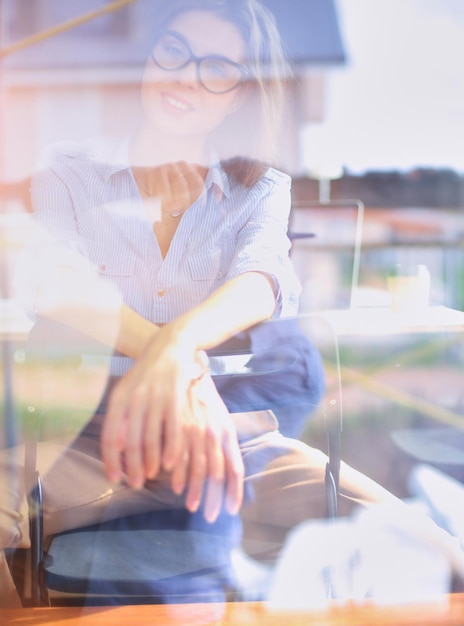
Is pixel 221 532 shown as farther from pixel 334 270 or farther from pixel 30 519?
pixel 334 270

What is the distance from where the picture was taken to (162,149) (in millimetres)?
1089

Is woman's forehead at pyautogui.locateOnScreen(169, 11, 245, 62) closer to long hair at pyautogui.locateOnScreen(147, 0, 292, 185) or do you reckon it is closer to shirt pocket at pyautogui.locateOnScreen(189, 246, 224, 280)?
long hair at pyautogui.locateOnScreen(147, 0, 292, 185)

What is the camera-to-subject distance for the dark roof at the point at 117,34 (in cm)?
112

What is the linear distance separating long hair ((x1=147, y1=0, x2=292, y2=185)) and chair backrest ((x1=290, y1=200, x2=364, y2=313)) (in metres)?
0.10

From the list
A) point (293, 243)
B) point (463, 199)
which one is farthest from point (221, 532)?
point (463, 199)

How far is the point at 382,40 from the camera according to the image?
1.15 metres

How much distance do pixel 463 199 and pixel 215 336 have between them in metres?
0.50

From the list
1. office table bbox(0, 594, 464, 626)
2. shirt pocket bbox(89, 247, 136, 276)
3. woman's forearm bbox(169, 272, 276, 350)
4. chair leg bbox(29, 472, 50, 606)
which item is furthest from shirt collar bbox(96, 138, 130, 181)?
office table bbox(0, 594, 464, 626)

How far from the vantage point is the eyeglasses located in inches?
40.9

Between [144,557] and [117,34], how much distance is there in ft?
2.63

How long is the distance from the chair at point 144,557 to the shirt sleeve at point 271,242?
8 cm

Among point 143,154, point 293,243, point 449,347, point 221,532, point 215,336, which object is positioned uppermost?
point 143,154

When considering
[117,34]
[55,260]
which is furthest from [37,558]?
[117,34]

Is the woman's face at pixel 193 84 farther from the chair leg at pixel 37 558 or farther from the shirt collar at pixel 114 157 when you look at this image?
the chair leg at pixel 37 558
